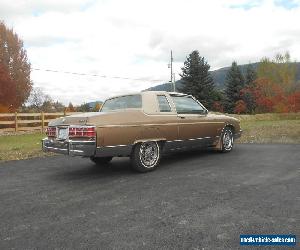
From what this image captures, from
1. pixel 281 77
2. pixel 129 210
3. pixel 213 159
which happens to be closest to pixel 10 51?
pixel 213 159

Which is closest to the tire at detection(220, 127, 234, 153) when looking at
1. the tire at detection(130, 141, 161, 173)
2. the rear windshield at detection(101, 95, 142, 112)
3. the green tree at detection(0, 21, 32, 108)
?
the tire at detection(130, 141, 161, 173)

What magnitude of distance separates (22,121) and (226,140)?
54.4ft

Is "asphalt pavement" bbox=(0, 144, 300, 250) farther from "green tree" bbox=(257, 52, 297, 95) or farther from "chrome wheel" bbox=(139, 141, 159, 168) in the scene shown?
"green tree" bbox=(257, 52, 297, 95)

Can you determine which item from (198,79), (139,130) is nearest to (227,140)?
(139,130)

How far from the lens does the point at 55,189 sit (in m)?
5.86

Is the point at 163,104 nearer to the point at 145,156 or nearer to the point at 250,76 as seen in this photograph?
the point at 145,156

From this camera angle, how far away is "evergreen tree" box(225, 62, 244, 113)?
5438cm

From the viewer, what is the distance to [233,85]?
54688 mm

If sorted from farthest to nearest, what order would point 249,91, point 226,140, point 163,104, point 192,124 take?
point 249,91
point 226,140
point 192,124
point 163,104

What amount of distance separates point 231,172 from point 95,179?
8.76 feet

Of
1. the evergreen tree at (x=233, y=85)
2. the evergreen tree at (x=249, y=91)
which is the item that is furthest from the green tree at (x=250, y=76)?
the evergreen tree at (x=233, y=85)

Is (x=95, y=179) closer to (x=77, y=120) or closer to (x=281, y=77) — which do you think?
(x=77, y=120)

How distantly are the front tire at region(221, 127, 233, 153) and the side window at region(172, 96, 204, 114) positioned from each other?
1229 mm

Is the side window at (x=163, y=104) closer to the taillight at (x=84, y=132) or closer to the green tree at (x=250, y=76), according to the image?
the taillight at (x=84, y=132)
